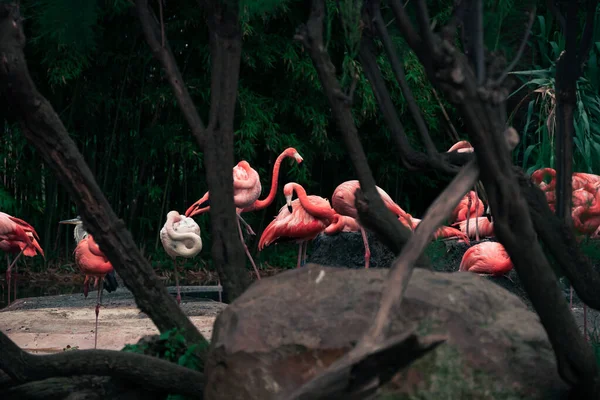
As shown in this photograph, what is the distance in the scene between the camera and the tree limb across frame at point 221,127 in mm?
2828

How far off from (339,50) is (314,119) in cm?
84

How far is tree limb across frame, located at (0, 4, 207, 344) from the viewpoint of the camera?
2.38 metres

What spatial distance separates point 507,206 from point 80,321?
4334mm

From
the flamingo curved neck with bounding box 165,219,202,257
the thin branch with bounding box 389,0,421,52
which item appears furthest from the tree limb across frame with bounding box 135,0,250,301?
the flamingo curved neck with bounding box 165,219,202,257

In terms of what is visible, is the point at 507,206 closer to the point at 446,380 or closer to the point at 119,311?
the point at 446,380

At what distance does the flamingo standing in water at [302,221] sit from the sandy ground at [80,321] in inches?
30.3

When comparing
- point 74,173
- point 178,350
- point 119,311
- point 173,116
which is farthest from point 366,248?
point 74,173

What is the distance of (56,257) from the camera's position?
921cm

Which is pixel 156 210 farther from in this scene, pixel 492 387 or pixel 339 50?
pixel 492 387

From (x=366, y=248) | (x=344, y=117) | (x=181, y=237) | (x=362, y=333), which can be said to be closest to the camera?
(x=362, y=333)

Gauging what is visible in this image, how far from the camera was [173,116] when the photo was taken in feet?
30.5

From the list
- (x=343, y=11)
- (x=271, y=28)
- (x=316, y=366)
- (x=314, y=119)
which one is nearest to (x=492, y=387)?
(x=316, y=366)

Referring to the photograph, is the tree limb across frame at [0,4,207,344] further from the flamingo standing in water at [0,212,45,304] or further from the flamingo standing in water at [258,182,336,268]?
the flamingo standing in water at [0,212,45,304]

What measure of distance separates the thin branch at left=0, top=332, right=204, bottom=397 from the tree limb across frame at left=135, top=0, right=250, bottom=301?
37cm
